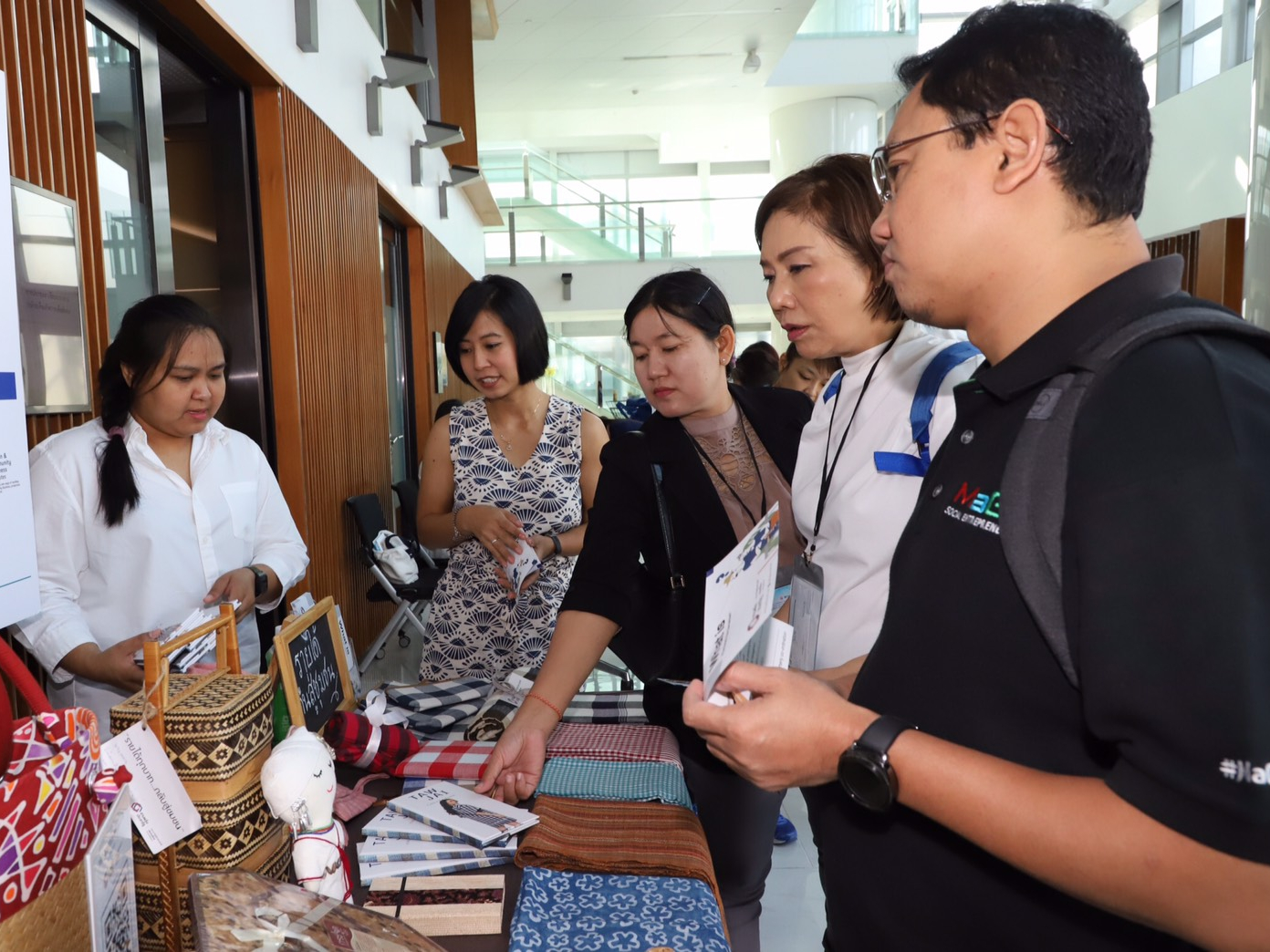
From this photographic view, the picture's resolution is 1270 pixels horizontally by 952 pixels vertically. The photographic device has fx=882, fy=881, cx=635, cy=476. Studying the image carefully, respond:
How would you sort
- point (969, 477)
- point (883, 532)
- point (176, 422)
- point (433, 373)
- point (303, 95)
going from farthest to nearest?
point (433, 373)
point (303, 95)
point (176, 422)
point (883, 532)
point (969, 477)

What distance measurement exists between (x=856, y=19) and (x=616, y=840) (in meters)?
14.0

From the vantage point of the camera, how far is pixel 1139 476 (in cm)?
59

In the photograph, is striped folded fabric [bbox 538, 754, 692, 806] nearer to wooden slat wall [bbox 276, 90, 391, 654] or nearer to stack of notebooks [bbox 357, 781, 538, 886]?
stack of notebooks [bbox 357, 781, 538, 886]

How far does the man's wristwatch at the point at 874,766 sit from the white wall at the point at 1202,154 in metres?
9.09

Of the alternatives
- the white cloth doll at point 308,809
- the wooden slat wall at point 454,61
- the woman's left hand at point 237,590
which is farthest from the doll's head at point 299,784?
the wooden slat wall at point 454,61

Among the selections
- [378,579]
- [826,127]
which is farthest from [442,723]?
[826,127]

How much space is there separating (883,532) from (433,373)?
256 inches

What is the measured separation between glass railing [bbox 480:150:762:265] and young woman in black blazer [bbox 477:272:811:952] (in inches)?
496

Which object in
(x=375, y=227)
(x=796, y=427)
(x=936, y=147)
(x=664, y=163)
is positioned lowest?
(x=796, y=427)

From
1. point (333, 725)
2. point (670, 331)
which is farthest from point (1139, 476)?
point (670, 331)

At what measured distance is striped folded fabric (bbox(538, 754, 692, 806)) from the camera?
135cm

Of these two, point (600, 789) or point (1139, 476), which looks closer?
point (1139, 476)

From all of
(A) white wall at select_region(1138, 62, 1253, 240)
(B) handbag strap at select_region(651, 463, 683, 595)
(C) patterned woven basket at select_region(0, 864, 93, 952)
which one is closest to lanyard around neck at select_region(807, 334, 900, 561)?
(B) handbag strap at select_region(651, 463, 683, 595)

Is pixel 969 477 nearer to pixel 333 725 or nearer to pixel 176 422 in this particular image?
pixel 333 725
